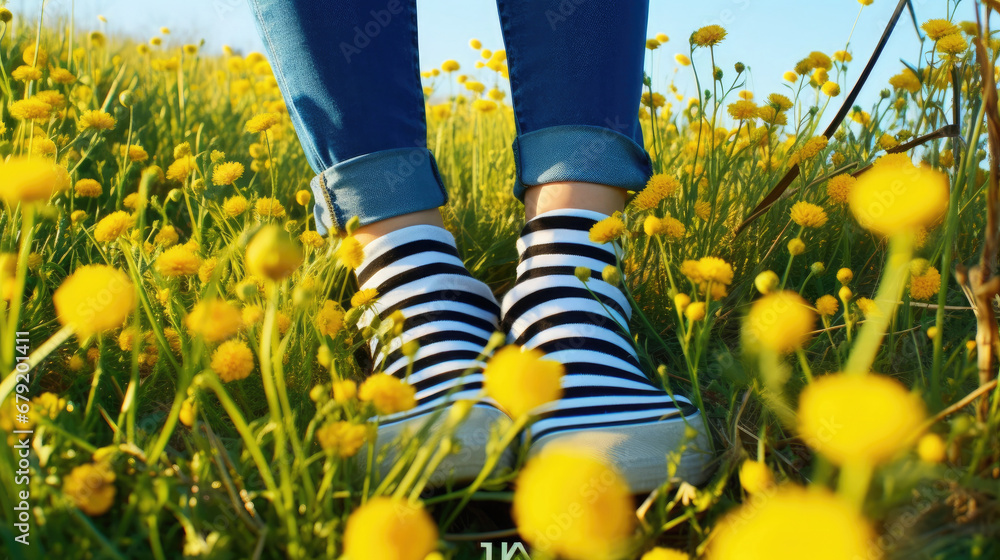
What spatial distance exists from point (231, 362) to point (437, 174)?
0.45 meters

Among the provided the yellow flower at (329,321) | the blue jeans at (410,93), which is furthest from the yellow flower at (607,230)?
the yellow flower at (329,321)

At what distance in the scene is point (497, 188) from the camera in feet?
5.51

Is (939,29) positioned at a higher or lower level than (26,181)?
higher

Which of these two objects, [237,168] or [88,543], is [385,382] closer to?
[88,543]

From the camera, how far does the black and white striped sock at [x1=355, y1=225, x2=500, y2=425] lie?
0.85m

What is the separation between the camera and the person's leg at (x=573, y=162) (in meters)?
0.86

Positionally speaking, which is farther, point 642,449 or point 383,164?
point 383,164

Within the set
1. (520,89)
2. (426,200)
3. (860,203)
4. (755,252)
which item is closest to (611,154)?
(520,89)

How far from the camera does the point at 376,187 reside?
91 centimetres

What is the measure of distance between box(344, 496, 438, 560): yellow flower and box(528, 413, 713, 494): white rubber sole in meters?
0.24

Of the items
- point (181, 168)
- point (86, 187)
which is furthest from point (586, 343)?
point (86, 187)

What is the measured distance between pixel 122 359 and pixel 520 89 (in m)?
0.65

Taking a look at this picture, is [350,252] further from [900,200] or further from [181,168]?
[900,200]

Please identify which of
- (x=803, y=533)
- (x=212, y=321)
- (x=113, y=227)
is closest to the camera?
(x=803, y=533)
